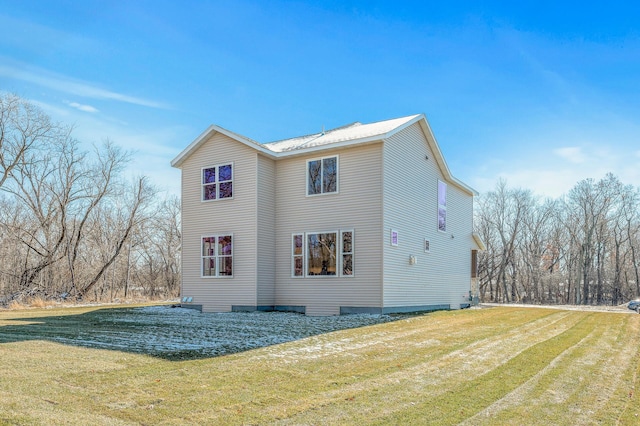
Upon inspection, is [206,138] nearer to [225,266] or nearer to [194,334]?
[225,266]

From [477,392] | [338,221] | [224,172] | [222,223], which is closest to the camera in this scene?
[477,392]

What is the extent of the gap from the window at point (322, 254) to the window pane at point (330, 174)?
129 cm

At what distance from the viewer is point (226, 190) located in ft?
48.6

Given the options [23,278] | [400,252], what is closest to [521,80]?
[400,252]

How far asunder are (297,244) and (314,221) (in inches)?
34.8

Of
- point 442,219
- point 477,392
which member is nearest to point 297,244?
point 442,219

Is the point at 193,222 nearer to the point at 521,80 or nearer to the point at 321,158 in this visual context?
the point at 321,158

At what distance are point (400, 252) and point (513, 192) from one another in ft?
84.9

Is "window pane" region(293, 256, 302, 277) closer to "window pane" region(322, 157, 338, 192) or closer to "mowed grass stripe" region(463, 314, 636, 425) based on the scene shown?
"window pane" region(322, 157, 338, 192)

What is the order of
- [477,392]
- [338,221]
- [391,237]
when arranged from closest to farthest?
[477,392]
[391,237]
[338,221]

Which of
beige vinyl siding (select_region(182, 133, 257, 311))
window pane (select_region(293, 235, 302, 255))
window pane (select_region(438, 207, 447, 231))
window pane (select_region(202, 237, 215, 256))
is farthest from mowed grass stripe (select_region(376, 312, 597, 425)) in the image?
window pane (select_region(202, 237, 215, 256))

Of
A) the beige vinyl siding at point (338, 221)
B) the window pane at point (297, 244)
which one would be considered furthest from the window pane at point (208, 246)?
the window pane at point (297, 244)

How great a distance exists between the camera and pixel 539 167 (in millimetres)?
28344

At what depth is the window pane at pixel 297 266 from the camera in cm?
1409
